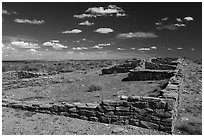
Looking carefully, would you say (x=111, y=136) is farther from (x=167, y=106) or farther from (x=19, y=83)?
(x=19, y=83)

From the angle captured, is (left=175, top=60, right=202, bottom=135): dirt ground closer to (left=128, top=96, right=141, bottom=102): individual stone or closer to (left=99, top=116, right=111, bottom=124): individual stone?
(left=128, top=96, right=141, bottom=102): individual stone

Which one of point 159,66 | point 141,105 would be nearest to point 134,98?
point 141,105

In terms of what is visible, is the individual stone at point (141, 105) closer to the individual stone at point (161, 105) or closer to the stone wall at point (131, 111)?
the stone wall at point (131, 111)

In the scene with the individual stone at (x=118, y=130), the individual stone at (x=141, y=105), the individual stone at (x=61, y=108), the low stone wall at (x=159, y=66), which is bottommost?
the individual stone at (x=118, y=130)

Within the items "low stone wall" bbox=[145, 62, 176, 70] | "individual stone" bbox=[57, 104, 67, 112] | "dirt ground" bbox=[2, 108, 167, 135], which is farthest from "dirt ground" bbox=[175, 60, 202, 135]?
"low stone wall" bbox=[145, 62, 176, 70]

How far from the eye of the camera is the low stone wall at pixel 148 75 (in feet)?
43.3

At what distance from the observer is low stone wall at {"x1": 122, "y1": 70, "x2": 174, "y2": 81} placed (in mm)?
13203

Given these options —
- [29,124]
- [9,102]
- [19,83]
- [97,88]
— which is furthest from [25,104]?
[19,83]

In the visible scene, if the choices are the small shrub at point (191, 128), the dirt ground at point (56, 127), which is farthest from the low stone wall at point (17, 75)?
the small shrub at point (191, 128)

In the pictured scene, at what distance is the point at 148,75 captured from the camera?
44.5 feet

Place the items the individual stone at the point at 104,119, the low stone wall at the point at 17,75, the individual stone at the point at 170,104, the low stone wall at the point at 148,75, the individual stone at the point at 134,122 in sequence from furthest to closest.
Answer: the low stone wall at the point at 17,75 → the low stone wall at the point at 148,75 → the individual stone at the point at 104,119 → the individual stone at the point at 134,122 → the individual stone at the point at 170,104

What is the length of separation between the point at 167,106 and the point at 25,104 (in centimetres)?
461

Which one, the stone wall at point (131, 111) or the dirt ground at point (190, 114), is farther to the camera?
the dirt ground at point (190, 114)

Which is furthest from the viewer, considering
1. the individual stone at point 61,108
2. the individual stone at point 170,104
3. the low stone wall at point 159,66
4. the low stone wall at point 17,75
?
the low stone wall at point 17,75
